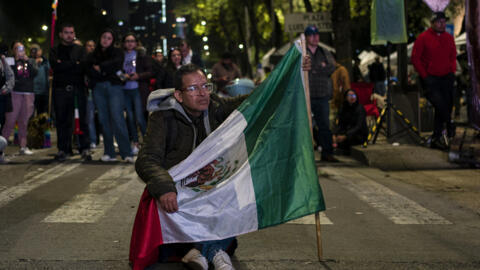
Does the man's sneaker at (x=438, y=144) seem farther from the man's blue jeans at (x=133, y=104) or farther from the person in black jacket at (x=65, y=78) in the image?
the person in black jacket at (x=65, y=78)

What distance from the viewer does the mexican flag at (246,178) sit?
4715 mm

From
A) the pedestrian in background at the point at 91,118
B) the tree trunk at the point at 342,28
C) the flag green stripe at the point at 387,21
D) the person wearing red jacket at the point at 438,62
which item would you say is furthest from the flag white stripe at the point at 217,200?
the tree trunk at the point at 342,28

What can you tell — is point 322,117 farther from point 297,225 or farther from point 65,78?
point 297,225

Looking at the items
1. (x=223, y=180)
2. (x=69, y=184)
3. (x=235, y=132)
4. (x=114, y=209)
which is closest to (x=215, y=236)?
(x=223, y=180)

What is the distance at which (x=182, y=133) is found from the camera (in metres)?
5.04

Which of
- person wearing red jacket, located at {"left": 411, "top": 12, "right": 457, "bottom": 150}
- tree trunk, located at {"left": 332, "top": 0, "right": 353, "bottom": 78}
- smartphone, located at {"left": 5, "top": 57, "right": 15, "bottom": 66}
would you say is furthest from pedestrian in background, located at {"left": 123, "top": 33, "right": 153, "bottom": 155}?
tree trunk, located at {"left": 332, "top": 0, "right": 353, "bottom": 78}

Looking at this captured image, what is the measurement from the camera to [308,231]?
6.22m

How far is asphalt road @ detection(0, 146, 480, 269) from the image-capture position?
521cm

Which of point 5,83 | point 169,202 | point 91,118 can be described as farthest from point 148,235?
point 91,118

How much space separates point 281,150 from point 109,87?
6.74 metres

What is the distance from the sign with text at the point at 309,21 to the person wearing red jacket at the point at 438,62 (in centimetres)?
659

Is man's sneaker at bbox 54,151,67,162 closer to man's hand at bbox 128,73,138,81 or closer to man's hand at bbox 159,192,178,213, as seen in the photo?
man's hand at bbox 128,73,138,81

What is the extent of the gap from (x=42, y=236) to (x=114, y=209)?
1.30 meters

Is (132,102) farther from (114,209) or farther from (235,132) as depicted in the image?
(235,132)
